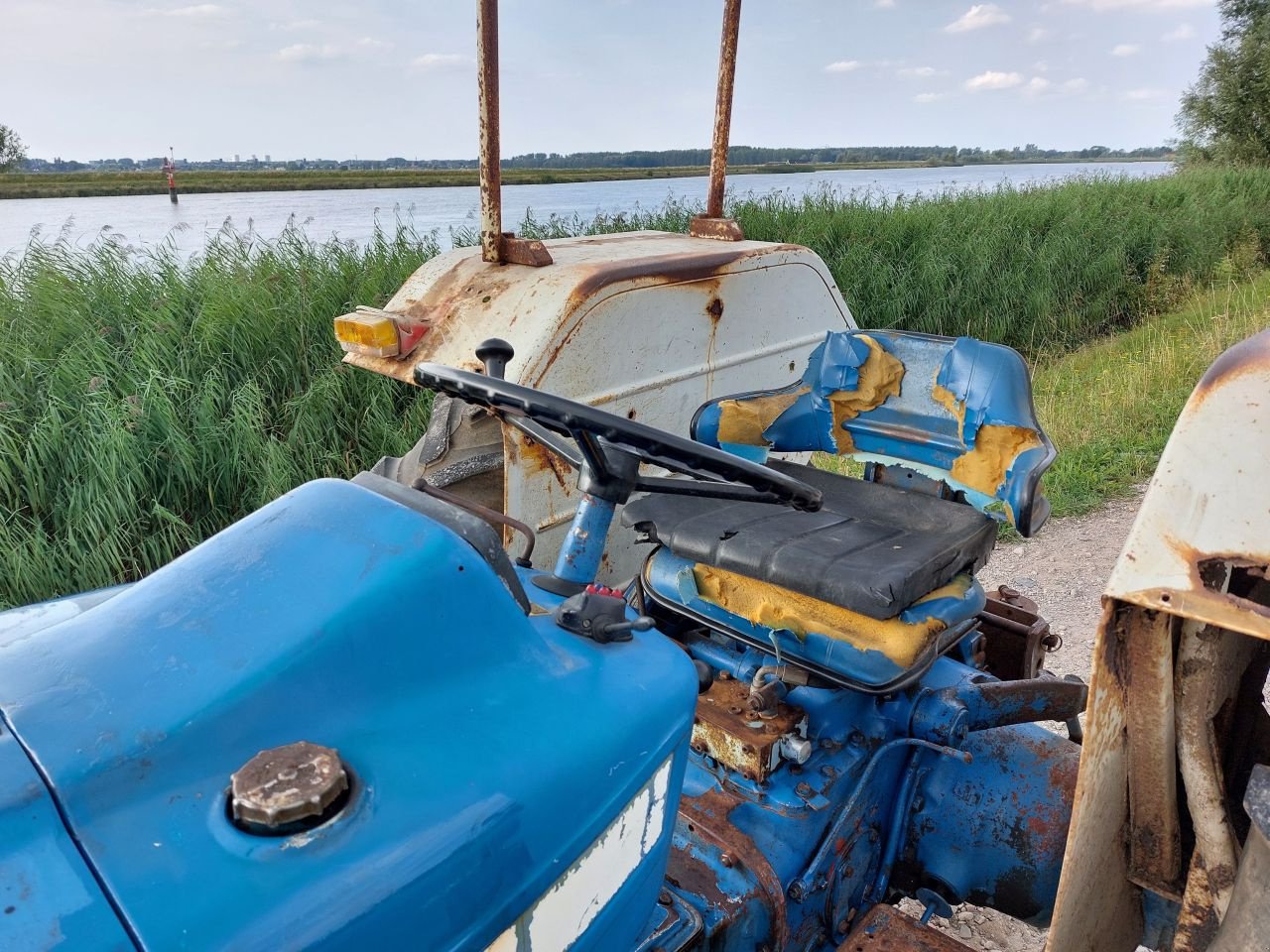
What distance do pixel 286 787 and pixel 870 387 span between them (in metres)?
1.65

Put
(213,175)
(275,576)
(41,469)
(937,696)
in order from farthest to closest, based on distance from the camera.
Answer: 1. (213,175)
2. (41,469)
3. (937,696)
4. (275,576)

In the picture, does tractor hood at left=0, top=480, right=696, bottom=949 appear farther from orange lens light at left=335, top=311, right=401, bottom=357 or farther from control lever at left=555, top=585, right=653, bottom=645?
orange lens light at left=335, top=311, right=401, bottom=357

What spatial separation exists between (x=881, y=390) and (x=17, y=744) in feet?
5.70

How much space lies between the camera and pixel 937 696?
1.68 metres

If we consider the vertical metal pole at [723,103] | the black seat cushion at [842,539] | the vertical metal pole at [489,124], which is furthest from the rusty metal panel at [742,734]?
the vertical metal pole at [723,103]

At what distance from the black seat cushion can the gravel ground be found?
2.96 feet

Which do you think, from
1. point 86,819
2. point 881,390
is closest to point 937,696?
point 881,390

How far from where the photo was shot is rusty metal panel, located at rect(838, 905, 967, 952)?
55.3 inches

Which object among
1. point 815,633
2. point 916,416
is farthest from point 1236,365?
point 916,416

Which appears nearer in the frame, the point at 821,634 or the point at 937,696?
the point at 821,634

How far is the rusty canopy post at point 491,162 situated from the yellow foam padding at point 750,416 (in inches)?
21.2

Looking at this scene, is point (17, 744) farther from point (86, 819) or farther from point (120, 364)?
point (120, 364)

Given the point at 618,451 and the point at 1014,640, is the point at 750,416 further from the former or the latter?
the point at 618,451

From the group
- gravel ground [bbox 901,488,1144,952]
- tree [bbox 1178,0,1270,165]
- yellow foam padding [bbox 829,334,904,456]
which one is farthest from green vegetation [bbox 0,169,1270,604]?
tree [bbox 1178,0,1270,165]
